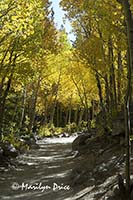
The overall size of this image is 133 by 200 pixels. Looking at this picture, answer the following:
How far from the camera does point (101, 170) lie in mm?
9867

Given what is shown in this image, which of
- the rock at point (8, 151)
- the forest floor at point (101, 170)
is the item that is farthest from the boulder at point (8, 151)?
the forest floor at point (101, 170)

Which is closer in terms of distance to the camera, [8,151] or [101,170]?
[101,170]

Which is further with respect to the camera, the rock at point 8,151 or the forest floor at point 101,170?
the rock at point 8,151

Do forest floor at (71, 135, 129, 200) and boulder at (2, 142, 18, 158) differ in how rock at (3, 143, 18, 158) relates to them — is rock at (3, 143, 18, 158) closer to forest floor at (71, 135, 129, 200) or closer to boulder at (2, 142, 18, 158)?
boulder at (2, 142, 18, 158)

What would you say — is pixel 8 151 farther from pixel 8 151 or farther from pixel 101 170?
pixel 101 170

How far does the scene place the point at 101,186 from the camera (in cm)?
830

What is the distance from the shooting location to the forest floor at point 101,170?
777 cm

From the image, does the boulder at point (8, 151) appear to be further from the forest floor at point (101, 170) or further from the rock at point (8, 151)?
the forest floor at point (101, 170)

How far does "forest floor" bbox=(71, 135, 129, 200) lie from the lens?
25.5ft

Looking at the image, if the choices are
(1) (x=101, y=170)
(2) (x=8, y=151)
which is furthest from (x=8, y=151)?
(1) (x=101, y=170)

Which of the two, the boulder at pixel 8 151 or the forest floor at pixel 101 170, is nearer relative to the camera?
the forest floor at pixel 101 170

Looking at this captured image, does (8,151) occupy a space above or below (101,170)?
above

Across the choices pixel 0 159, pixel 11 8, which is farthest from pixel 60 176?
pixel 11 8

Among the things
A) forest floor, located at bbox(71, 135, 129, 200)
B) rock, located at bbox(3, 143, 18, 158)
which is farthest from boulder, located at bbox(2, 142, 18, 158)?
forest floor, located at bbox(71, 135, 129, 200)
